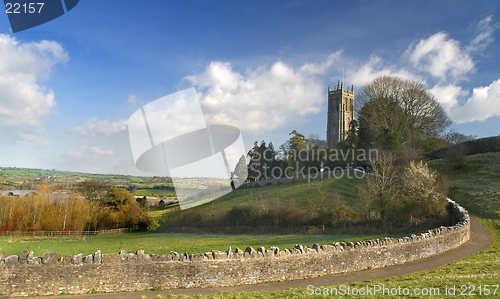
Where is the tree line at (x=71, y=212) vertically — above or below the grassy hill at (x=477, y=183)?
below

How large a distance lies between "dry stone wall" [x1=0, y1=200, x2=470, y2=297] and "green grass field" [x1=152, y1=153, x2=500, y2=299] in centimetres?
128

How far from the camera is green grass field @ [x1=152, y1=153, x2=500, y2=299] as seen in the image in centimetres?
905

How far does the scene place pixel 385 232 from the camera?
75.2 feet

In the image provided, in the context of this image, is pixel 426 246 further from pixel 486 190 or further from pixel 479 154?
pixel 479 154

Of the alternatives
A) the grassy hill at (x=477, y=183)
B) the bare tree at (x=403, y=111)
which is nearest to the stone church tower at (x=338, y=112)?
the bare tree at (x=403, y=111)

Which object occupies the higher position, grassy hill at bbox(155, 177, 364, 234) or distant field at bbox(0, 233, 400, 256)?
grassy hill at bbox(155, 177, 364, 234)

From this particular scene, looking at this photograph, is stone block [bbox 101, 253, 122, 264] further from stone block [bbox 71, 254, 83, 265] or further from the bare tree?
the bare tree

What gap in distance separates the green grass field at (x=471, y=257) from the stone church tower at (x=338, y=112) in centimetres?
6649

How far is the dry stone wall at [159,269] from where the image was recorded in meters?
9.29

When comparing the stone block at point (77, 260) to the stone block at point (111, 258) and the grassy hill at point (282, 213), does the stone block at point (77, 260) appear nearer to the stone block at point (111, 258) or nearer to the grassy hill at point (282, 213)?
the stone block at point (111, 258)

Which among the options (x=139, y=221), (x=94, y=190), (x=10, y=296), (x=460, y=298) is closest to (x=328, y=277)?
(x=460, y=298)

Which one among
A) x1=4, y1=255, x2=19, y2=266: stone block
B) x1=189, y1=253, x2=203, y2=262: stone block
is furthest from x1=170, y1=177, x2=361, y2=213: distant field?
x1=4, y1=255, x2=19, y2=266: stone block

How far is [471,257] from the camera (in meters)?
14.8

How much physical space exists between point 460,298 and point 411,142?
1831 inches
